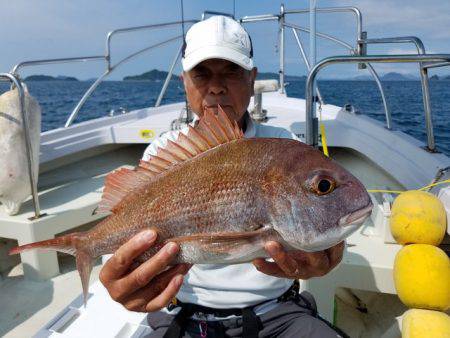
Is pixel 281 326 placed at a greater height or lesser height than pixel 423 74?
lesser

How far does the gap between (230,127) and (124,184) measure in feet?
1.60

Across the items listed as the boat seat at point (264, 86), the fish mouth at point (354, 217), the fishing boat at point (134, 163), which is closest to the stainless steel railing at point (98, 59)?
the fishing boat at point (134, 163)

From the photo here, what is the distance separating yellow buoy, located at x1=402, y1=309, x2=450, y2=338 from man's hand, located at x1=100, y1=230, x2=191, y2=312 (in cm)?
130

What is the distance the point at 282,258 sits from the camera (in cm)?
133

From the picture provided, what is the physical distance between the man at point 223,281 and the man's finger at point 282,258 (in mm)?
12

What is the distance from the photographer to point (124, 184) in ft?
5.05

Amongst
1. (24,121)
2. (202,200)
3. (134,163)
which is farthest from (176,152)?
(134,163)

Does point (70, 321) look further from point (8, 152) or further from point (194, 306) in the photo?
point (8, 152)

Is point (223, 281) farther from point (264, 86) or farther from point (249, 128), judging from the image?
point (264, 86)

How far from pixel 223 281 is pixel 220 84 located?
1032 mm

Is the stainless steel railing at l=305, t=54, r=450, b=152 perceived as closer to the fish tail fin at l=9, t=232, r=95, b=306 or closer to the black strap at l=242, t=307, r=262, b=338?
the black strap at l=242, t=307, r=262, b=338

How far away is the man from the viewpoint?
4.99ft

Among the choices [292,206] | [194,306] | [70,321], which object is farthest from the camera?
[70,321]

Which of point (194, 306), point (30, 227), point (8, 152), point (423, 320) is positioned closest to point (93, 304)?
point (194, 306)
